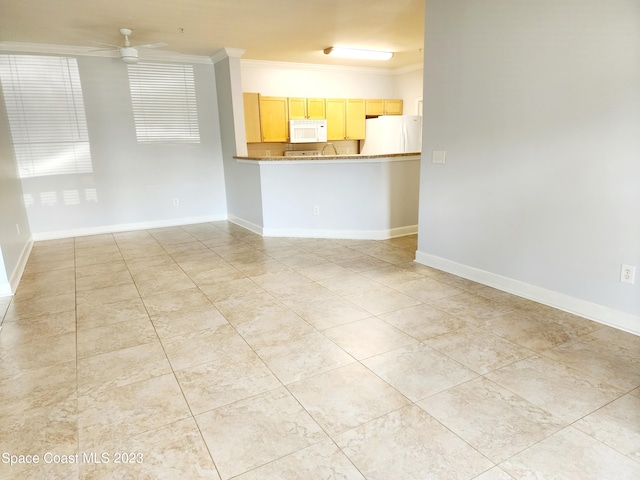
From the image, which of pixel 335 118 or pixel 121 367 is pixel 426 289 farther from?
pixel 335 118

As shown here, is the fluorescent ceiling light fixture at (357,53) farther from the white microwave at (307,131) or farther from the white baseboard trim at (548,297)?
the white baseboard trim at (548,297)

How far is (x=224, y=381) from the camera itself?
7.13ft

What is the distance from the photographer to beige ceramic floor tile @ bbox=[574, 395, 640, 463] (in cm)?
164

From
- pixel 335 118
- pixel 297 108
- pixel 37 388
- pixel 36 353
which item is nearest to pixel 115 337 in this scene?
pixel 36 353

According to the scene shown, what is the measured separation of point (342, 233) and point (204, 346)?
300 cm

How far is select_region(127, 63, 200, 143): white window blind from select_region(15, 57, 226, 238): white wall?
0.33 ft

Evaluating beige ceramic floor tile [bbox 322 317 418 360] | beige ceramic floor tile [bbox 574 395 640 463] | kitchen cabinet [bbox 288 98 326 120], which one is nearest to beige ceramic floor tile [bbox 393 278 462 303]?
beige ceramic floor tile [bbox 322 317 418 360]

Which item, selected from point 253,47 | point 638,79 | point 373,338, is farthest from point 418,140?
point 373,338

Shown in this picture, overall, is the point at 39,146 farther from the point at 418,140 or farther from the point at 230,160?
the point at 418,140

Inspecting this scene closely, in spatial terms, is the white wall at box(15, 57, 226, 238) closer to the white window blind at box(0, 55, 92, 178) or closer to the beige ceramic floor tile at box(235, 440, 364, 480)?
the white window blind at box(0, 55, 92, 178)

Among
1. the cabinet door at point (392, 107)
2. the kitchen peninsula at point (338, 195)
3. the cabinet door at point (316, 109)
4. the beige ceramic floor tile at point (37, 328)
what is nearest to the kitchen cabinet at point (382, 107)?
the cabinet door at point (392, 107)

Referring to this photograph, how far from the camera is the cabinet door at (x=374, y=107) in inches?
296

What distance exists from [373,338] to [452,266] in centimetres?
155

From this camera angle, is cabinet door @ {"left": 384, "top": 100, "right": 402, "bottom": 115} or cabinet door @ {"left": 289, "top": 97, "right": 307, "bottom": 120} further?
cabinet door @ {"left": 384, "top": 100, "right": 402, "bottom": 115}
